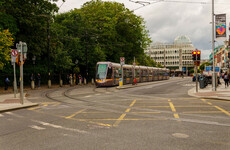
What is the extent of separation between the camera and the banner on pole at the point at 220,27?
1992 cm

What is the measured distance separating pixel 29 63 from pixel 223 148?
31814 mm

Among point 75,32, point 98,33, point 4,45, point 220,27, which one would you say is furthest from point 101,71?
point 98,33

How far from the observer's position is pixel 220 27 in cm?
2003

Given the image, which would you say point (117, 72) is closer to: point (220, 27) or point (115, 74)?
point (115, 74)

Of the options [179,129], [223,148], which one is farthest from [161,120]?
[223,148]

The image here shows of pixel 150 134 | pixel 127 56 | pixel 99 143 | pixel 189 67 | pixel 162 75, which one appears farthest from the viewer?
pixel 189 67

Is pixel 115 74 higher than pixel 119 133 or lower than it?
higher

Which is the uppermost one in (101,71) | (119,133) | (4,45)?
(4,45)

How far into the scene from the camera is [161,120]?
26.3 ft

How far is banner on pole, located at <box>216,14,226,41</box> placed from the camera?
65.4 feet

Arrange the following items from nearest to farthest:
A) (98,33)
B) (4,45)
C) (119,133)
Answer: (119,133) → (4,45) → (98,33)

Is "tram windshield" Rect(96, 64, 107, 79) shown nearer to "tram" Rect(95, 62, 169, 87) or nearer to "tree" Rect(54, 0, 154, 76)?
"tram" Rect(95, 62, 169, 87)

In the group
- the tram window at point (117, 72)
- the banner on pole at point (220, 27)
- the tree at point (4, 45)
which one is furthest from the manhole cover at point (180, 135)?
the tram window at point (117, 72)

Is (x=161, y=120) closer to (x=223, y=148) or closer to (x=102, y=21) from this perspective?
(x=223, y=148)
